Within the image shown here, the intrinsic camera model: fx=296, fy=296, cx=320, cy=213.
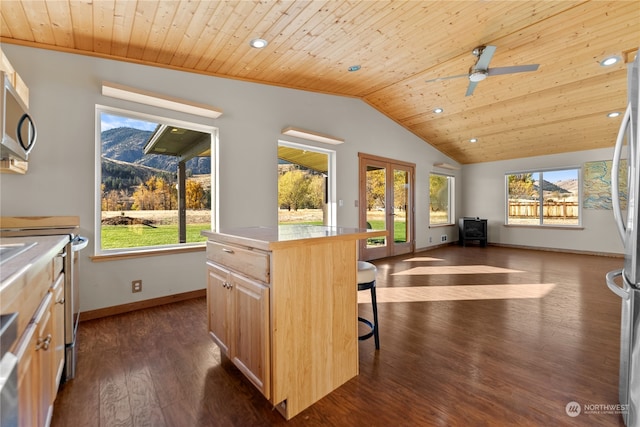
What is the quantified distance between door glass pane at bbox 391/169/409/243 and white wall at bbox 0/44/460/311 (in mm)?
1494

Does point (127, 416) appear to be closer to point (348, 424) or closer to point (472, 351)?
point (348, 424)

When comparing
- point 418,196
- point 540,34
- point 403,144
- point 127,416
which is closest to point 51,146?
point 127,416

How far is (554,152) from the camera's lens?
689cm

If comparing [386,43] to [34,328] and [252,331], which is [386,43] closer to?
[252,331]

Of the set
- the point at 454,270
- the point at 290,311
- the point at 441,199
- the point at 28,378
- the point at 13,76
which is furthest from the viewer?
the point at 441,199

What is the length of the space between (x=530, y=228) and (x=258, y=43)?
7.61 meters

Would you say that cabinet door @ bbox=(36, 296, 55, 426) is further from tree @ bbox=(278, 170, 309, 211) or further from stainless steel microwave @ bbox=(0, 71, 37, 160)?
tree @ bbox=(278, 170, 309, 211)

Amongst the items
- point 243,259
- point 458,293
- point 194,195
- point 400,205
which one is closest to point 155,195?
point 194,195

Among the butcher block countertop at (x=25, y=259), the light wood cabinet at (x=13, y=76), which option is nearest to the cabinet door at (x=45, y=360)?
the butcher block countertop at (x=25, y=259)

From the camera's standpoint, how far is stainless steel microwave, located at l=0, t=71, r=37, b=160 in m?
1.56

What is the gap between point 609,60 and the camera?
3.97m

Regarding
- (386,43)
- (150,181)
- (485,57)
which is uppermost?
(386,43)

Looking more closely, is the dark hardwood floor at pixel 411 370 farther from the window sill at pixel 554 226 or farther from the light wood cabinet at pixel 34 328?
the window sill at pixel 554 226

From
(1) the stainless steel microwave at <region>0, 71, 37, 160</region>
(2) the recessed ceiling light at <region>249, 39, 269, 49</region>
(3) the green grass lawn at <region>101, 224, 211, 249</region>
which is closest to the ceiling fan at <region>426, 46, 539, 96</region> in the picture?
(2) the recessed ceiling light at <region>249, 39, 269, 49</region>
